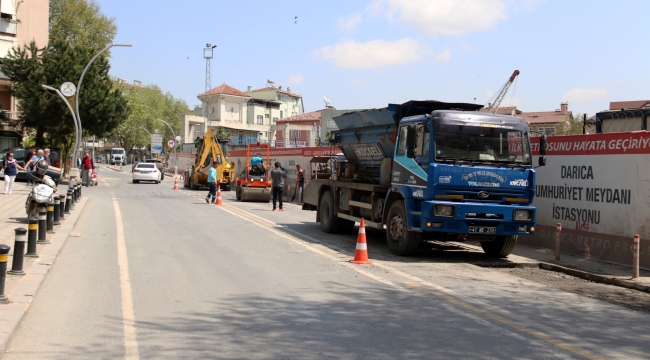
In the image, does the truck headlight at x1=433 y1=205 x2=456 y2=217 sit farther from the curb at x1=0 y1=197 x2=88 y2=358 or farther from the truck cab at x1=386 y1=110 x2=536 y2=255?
the curb at x1=0 y1=197 x2=88 y2=358

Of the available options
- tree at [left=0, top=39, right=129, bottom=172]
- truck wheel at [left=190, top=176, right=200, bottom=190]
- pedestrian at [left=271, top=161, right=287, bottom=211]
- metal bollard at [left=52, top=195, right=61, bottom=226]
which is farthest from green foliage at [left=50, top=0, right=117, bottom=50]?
metal bollard at [left=52, top=195, right=61, bottom=226]

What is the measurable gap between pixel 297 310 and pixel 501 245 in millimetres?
6785

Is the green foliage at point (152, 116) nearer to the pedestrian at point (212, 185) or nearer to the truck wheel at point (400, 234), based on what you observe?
the pedestrian at point (212, 185)

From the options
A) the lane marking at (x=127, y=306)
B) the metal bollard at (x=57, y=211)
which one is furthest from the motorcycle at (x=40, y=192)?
the lane marking at (x=127, y=306)

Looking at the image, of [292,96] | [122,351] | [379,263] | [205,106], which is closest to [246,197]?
[379,263]

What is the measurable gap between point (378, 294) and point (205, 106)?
98.4 m

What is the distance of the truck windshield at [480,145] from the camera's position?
1217 centimetres

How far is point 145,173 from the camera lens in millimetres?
46812

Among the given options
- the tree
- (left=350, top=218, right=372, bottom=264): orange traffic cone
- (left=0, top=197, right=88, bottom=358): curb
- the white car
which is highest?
the tree

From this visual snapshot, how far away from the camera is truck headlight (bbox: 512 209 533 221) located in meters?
12.3

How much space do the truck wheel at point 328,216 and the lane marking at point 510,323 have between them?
23.1 ft

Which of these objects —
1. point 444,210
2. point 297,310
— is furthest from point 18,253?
point 444,210

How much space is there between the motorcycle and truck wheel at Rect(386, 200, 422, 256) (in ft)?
24.7

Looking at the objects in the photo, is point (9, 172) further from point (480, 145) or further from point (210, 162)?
point (480, 145)
